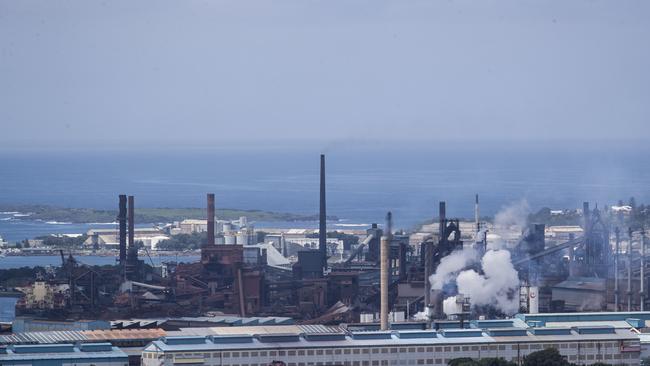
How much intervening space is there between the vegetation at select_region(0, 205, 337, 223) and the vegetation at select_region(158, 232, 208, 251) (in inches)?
557

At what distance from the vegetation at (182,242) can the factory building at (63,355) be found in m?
47.1

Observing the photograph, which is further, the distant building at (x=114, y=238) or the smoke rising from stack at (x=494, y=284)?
the distant building at (x=114, y=238)

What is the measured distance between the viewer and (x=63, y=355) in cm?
4084

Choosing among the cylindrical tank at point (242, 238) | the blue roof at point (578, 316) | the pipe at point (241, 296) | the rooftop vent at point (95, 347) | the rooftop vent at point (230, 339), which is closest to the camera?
the rooftop vent at point (230, 339)

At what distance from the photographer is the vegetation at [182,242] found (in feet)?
294

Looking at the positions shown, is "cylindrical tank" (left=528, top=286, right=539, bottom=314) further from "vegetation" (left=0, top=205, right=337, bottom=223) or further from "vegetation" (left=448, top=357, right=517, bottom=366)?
"vegetation" (left=0, top=205, right=337, bottom=223)

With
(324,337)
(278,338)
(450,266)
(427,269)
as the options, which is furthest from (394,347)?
(427,269)

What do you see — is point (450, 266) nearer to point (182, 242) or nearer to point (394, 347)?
point (394, 347)

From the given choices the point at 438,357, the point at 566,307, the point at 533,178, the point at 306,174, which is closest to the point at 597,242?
the point at 566,307

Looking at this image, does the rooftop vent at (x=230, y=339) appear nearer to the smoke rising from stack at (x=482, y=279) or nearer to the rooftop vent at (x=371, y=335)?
the rooftop vent at (x=371, y=335)

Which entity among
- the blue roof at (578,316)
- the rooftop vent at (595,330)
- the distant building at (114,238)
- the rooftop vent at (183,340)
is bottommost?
the rooftop vent at (183,340)

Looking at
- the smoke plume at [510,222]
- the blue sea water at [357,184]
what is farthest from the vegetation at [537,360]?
the blue sea water at [357,184]

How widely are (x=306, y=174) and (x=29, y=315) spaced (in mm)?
106842

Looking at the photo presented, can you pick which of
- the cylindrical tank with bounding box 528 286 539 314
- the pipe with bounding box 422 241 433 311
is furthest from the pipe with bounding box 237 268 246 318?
the cylindrical tank with bounding box 528 286 539 314
